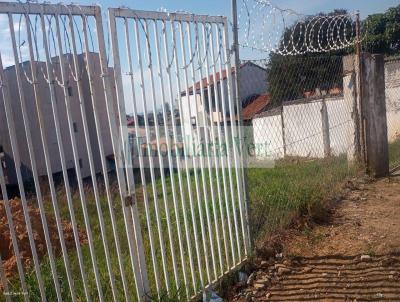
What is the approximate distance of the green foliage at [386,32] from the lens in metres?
22.0

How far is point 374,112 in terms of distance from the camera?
7004mm

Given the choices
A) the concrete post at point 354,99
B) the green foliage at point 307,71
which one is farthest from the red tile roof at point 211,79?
the concrete post at point 354,99

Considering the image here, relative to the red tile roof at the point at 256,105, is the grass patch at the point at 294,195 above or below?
below

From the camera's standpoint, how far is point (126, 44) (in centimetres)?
262

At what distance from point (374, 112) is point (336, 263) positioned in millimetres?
4118

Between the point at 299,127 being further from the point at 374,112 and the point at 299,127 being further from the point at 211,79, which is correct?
the point at 211,79

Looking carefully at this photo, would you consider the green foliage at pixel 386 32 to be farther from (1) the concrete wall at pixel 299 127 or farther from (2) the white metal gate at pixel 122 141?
(2) the white metal gate at pixel 122 141

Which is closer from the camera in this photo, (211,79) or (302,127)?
(211,79)

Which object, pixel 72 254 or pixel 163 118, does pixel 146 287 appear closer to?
pixel 163 118

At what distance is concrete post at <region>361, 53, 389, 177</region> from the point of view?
22.7 feet

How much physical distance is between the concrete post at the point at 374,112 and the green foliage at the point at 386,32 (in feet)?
55.1

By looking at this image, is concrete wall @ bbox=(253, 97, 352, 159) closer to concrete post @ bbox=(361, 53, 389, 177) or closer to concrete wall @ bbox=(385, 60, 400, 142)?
concrete wall @ bbox=(385, 60, 400, 142)

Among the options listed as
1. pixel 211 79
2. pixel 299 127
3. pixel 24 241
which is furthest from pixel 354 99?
pixel 299 127

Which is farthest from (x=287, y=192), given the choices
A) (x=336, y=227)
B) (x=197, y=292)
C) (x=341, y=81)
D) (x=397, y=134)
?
(x=397, y=134)
